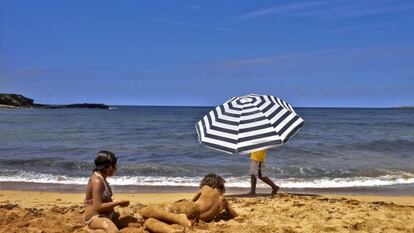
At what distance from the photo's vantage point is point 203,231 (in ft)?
19.4

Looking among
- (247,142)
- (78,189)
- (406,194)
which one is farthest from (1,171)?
(406,194)

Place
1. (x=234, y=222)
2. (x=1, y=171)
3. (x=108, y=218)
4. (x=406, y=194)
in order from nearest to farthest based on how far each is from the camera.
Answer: (x=108, y=218) → (x=234, y=222) → (x=406, y=194) → (x=1, y=171)

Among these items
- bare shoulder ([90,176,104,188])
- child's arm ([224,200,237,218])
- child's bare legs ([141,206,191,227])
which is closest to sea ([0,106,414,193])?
child's arm ([224,200,237,218])

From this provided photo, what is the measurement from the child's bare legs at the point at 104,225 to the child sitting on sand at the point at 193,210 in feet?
1.78

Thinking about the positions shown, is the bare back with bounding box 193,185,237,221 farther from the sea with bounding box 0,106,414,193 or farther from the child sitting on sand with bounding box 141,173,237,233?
the sea with bounding box 0,106,414,193

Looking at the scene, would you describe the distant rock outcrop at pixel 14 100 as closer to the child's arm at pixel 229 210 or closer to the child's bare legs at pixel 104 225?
the child's arm at pixel 229 210

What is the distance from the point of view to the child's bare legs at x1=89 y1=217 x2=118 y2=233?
5.31 m

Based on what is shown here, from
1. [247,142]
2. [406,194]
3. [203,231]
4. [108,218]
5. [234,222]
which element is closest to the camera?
[108,218]

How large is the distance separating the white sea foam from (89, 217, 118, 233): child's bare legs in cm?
735

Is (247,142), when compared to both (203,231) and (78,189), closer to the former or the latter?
(203,231)

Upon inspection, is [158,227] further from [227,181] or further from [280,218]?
[227,181]

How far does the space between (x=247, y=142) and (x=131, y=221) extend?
2478 mm

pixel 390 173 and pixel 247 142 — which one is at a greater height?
pixel 247 142

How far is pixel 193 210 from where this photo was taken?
21.0 ft
